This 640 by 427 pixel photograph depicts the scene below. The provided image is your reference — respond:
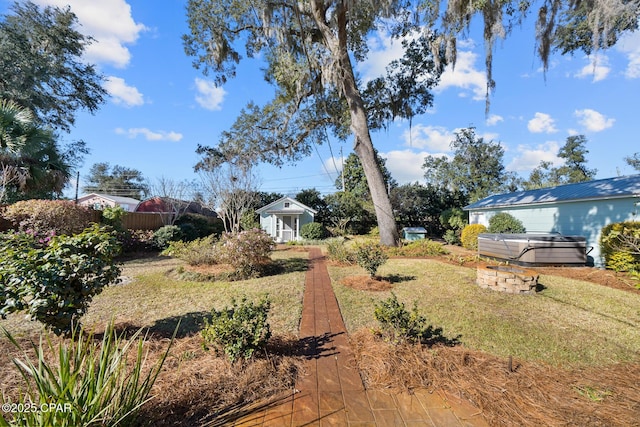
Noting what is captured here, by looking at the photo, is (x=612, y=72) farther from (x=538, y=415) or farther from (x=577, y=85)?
(x=538, y=415)

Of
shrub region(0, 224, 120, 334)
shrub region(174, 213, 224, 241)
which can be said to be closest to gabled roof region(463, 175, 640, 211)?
shrub region(0, 224, 120, 334)

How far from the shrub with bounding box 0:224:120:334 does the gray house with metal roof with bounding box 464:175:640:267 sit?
13142 millimetres

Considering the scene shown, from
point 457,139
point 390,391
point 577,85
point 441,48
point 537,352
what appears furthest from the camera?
point 457,139

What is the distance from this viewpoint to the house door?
1839 centimetres

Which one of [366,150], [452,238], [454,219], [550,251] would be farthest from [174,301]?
[454,219]

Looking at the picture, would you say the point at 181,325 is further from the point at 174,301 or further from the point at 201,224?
the point at 201,224

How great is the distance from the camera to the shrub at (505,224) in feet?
41.6

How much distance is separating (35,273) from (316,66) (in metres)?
10.3

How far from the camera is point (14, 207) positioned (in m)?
8.55

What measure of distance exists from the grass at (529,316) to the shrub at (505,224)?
6791 mm

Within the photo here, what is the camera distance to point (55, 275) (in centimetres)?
266

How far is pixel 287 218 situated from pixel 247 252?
11.5 metres

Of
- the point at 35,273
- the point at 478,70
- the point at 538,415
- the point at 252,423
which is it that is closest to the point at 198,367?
the point at 252,423

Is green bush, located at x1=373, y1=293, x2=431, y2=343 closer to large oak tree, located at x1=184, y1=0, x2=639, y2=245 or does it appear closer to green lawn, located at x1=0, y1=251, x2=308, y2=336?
green lawn, located at x1=0, y1=251, x2=308, y2=336
